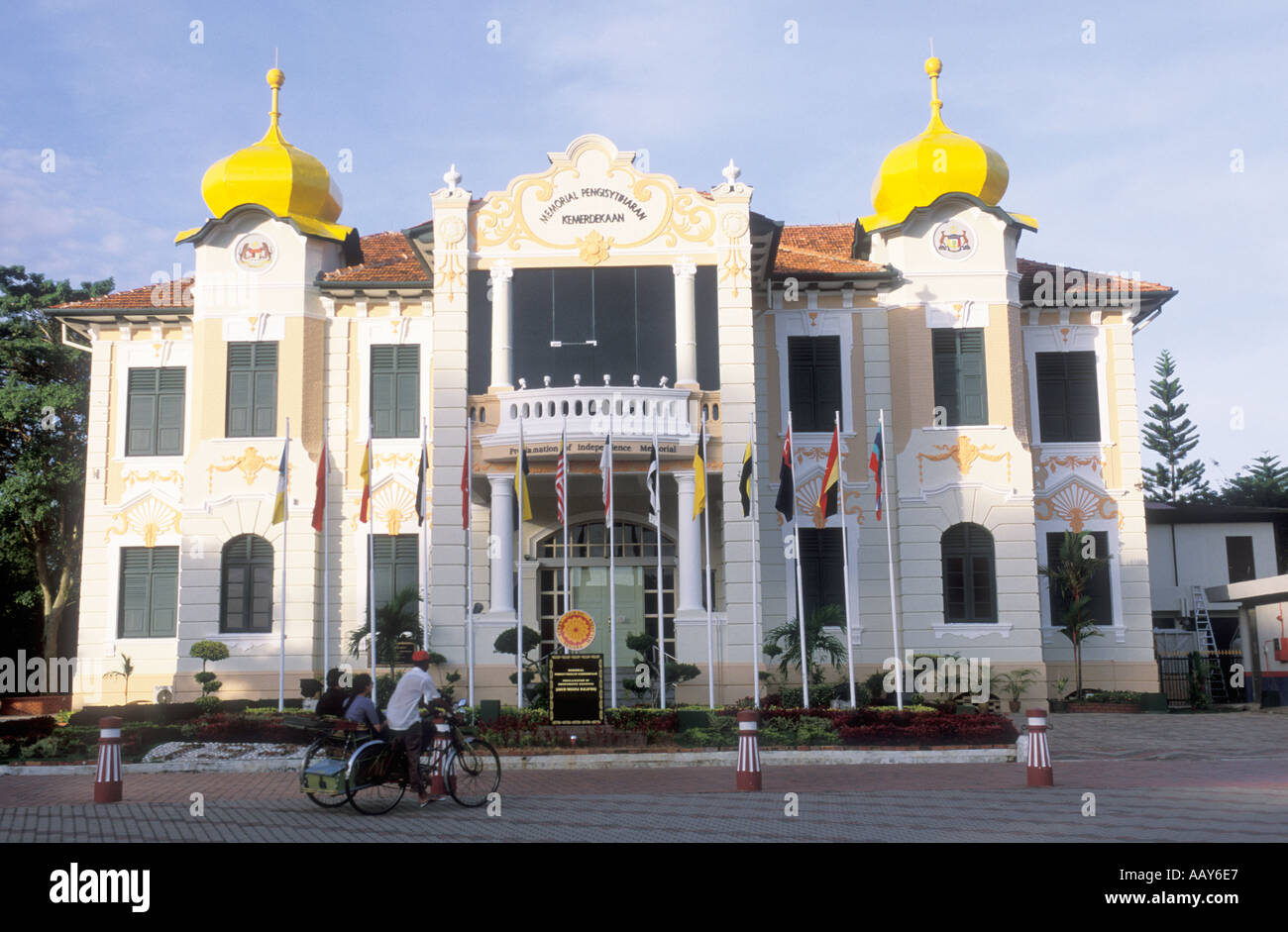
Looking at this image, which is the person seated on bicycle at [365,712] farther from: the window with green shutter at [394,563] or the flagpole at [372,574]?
the window with green shutter at [394,563]

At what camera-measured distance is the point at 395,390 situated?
2773 centimetres

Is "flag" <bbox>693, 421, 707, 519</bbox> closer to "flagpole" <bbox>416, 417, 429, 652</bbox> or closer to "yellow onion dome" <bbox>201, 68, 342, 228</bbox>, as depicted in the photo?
"flagpole" <bbox>416, 417, 429, 652</bbox>

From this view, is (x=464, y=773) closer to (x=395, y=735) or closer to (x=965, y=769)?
(x=395, y=735)

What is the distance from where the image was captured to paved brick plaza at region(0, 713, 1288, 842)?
1093 cm

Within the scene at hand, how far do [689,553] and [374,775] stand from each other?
12.5 m

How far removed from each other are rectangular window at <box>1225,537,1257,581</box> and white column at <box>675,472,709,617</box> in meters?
19.3

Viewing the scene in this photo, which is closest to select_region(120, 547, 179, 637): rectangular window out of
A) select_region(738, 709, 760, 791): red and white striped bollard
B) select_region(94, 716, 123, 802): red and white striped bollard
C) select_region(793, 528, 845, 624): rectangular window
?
select_region(793, 528, 845, 624): rectangular window

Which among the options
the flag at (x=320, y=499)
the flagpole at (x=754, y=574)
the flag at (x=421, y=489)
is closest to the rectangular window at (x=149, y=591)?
the flag at (x=320, y=499)

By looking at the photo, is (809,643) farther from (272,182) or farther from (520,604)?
(272,182)

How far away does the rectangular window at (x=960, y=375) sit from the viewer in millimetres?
27281

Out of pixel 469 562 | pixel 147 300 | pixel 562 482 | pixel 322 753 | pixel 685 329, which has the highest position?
pixel 147 300

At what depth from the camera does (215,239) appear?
27.4 meters

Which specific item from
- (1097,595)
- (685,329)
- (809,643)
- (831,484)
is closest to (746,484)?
(831,484)

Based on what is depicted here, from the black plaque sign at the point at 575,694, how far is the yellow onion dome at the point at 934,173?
13.1 meters
